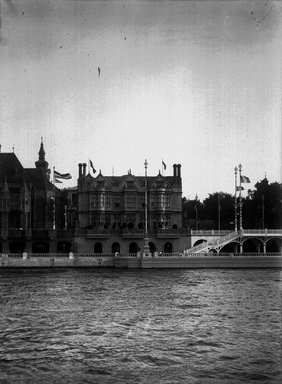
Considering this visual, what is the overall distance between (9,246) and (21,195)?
8776 mm

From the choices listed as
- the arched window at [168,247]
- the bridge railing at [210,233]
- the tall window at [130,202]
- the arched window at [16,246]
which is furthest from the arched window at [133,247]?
the arched window at [16,246]

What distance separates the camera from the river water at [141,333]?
22.1 m

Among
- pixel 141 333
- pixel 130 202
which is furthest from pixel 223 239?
pixel 141 333

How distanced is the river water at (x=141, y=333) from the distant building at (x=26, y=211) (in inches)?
1464

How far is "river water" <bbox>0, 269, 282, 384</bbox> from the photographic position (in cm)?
2209

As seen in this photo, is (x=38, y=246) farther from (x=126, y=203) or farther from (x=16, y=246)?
(x=126, y=203)

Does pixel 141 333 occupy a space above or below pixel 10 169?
below

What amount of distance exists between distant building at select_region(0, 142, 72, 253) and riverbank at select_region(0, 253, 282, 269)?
1228 centimetres

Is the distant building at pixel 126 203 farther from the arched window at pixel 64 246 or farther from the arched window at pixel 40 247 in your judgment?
the arched window at pixel 40 247

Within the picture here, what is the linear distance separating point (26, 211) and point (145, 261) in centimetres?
2966

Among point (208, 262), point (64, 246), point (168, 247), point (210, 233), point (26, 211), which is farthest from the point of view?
point (26, 211)

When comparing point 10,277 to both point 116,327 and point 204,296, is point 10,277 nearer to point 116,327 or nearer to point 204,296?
point 204,296

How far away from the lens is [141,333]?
29.2 m

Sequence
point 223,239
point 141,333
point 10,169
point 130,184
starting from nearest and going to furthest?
1. point 141,333
2. point 223,239
3. point 130,184
4. point 10,169
